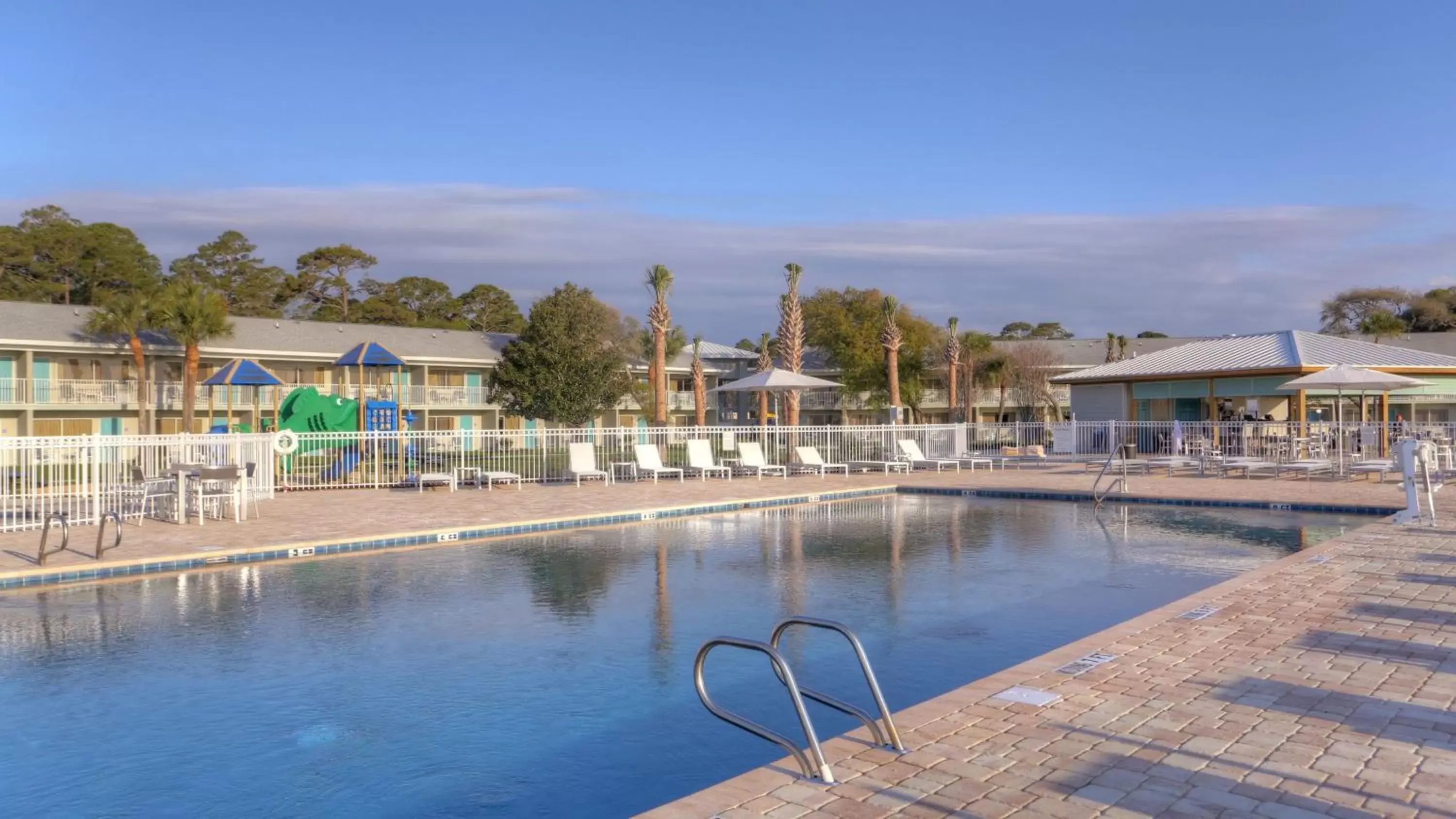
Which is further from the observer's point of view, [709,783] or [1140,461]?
[1140,461]

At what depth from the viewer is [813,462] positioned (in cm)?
2319

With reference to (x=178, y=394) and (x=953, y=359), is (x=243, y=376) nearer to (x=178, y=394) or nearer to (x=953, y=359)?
(x=178, y=394)

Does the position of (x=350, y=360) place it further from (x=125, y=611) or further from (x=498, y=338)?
(x=498, y=338)

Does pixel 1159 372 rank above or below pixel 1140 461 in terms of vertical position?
above

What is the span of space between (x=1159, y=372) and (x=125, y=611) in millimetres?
28216

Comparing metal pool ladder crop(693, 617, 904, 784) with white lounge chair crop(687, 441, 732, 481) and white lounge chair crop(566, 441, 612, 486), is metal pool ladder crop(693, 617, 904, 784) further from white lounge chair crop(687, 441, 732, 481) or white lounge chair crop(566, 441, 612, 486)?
white lounge chair crop(687, 441, 732, 481)

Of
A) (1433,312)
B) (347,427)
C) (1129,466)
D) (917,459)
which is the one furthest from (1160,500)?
(1433,312)

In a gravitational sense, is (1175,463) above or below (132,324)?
below

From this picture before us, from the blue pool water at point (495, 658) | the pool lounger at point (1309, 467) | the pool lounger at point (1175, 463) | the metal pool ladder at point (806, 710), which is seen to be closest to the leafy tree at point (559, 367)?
the pool lounger at point (1175, 463)

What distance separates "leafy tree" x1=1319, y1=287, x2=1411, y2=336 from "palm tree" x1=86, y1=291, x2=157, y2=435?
6108cm

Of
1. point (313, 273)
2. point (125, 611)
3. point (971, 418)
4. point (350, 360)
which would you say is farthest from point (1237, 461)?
point (313, 273)

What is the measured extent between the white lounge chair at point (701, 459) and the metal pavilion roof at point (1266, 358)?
50.7 feet

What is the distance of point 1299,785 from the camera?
13.5 feet

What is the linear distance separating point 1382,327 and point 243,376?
52810 millimetres
